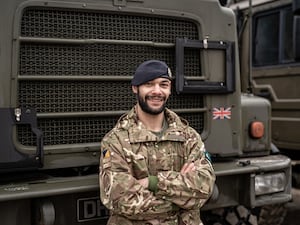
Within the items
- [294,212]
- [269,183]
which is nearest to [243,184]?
[269,183]

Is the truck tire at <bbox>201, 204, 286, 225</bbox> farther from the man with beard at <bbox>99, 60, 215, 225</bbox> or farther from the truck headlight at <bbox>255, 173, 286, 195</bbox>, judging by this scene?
the man with beard at <bbox>99, 60, 215, 225</bbox>

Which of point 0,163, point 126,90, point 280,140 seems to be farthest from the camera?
point 280,140

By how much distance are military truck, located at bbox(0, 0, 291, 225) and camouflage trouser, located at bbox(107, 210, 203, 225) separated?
0.26 metres

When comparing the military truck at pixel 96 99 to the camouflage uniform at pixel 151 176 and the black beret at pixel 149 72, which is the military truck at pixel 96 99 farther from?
the black beret at pixel 149 72

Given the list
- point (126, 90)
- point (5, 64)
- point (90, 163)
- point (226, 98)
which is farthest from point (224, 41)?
point (5, 64)

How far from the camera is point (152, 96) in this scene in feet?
7.53

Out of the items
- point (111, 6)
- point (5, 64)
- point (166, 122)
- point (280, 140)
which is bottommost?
point (280, 140)

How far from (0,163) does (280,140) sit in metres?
3.72

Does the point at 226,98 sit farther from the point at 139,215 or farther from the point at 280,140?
the point at 280,140

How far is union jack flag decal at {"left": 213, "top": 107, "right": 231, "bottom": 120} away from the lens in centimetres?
312

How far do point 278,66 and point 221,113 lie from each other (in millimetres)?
2537

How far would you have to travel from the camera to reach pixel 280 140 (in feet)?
17.6

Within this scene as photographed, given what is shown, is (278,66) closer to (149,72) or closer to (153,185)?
(149,72)

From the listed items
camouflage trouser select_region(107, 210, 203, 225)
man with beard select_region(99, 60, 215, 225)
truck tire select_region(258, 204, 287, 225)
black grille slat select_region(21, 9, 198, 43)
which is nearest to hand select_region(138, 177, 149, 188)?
man with beard select_region(99, 60, 215, 225)
